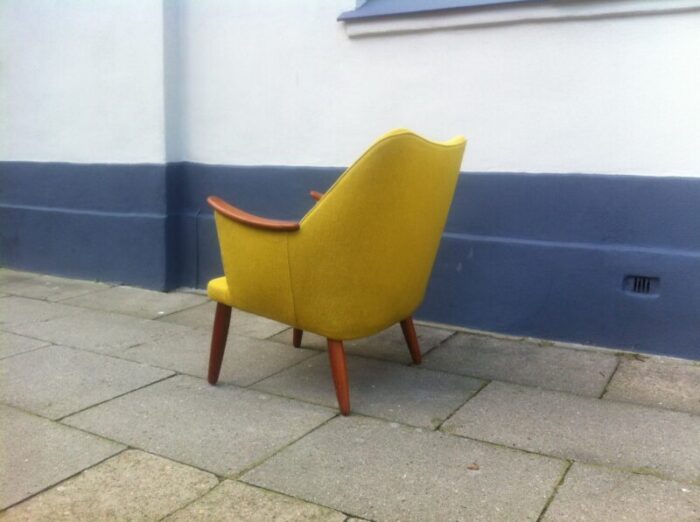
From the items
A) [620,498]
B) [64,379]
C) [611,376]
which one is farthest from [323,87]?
[620,498]

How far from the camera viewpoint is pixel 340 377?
10.6 ft

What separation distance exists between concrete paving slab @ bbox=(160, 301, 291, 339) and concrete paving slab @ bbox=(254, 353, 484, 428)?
0.66 metres

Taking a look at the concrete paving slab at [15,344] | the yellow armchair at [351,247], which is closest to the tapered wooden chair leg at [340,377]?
the yellow armchair at [351,247]

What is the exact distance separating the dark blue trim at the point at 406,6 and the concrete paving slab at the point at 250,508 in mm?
2926

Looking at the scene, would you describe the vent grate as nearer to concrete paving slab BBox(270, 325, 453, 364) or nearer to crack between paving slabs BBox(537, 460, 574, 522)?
concrete paving slab BBox(270, 325, 453, 364)

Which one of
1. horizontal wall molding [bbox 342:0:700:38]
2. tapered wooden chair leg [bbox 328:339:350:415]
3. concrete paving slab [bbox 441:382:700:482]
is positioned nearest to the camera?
concrete paving slab [bbox 441:382:700:482]

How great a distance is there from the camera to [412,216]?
3172mm

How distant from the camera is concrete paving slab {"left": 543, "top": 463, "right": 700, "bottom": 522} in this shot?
7.94ft

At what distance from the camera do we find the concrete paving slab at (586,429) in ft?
9.29

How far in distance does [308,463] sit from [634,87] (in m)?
2.59

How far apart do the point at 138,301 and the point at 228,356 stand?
5.00ft

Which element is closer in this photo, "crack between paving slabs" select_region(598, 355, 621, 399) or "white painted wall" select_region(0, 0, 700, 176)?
"crack between paving slabs" select_region(598, 355, 621, 399)

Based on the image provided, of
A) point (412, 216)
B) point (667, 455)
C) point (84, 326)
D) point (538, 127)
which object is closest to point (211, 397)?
point (412, 216)

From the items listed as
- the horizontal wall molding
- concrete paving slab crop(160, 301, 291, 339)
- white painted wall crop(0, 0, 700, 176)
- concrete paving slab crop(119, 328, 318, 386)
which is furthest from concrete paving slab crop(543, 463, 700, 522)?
the horizontal wall molding
